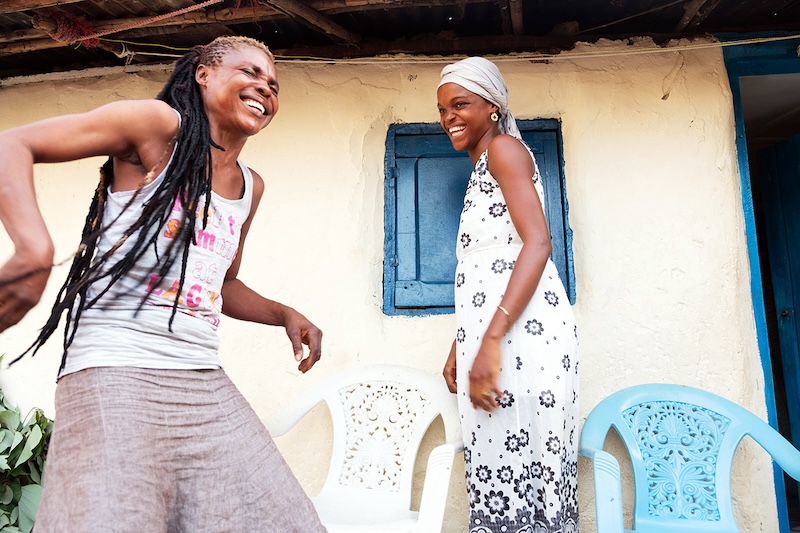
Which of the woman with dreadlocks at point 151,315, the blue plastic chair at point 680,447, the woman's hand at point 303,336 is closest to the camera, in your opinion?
the woman with dreadlocks at point 151,315

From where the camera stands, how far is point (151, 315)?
4.51 ft

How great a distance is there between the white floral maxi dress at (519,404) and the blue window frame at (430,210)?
2.97 ft

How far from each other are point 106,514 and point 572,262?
7.82 ft

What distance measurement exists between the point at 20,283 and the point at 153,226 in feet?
1.17

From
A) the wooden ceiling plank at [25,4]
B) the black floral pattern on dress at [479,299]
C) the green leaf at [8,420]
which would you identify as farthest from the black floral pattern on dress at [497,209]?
the green leaf at [8,420]

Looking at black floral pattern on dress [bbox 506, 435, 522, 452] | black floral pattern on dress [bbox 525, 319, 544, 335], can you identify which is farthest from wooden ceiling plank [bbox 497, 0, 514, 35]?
black floral pattern on dress [bbox 506, 435, 522, 452]

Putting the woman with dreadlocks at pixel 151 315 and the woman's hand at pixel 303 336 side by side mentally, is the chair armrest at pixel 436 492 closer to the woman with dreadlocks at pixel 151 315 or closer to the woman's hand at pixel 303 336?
the woman's hand at pixel 303 336

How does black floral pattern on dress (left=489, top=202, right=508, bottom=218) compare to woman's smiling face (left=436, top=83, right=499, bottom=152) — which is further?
woman's smiling face (left=436, top=83, right=499, bottom=152)

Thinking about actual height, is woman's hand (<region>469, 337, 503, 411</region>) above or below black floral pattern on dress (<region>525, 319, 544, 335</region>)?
below

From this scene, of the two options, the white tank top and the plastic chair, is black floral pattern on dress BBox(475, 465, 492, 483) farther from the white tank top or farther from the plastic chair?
the white tank top

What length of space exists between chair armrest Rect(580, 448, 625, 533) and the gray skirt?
1183mm

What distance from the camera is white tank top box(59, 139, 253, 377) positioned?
52.5 inches

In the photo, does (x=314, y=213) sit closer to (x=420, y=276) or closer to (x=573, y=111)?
(x=420, y=276)

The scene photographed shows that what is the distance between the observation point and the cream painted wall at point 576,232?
301cm
